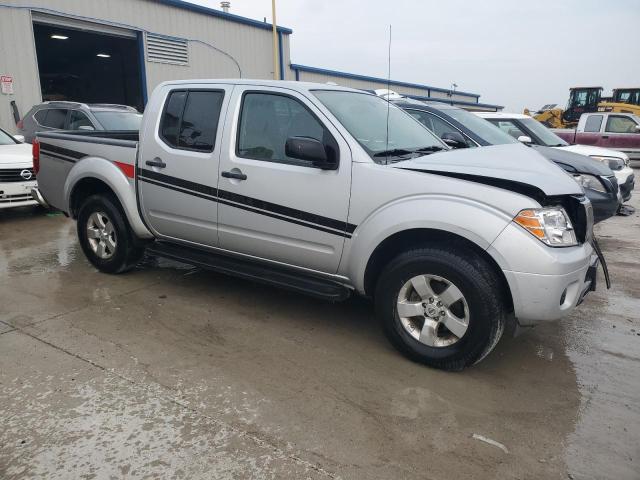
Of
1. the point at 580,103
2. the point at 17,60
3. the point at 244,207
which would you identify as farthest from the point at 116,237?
the point at 580,103

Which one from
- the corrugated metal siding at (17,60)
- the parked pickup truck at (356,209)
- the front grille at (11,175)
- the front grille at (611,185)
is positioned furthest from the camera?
the corrugated metal siding at (17,60)

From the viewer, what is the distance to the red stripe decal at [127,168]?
4.72 meters

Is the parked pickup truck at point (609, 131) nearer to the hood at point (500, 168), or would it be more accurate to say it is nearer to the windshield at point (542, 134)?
the windshield at point (542, 134)

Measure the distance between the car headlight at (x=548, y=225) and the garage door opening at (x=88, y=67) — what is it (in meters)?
15.9

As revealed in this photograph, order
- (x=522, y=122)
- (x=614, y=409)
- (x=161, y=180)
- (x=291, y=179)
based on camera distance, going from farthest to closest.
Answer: (x=522, y=122) < (x=161, y=180) < (x=291, y=179) < (x=614, y=409)

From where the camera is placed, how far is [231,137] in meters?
4.07

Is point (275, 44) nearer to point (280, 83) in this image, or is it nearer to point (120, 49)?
point (120, 49)

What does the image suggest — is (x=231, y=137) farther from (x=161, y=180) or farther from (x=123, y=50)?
(x=123, y=50)

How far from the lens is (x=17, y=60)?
12055mm

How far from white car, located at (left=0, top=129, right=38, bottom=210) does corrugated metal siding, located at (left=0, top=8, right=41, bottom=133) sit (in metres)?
5.02

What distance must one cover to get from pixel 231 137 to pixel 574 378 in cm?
299

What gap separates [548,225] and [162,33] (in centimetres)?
1499

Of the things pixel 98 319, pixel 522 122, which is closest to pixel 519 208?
pixel 98 319

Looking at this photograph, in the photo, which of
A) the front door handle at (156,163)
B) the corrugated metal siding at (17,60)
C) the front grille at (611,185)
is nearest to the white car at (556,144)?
the front grille at (611,185)
